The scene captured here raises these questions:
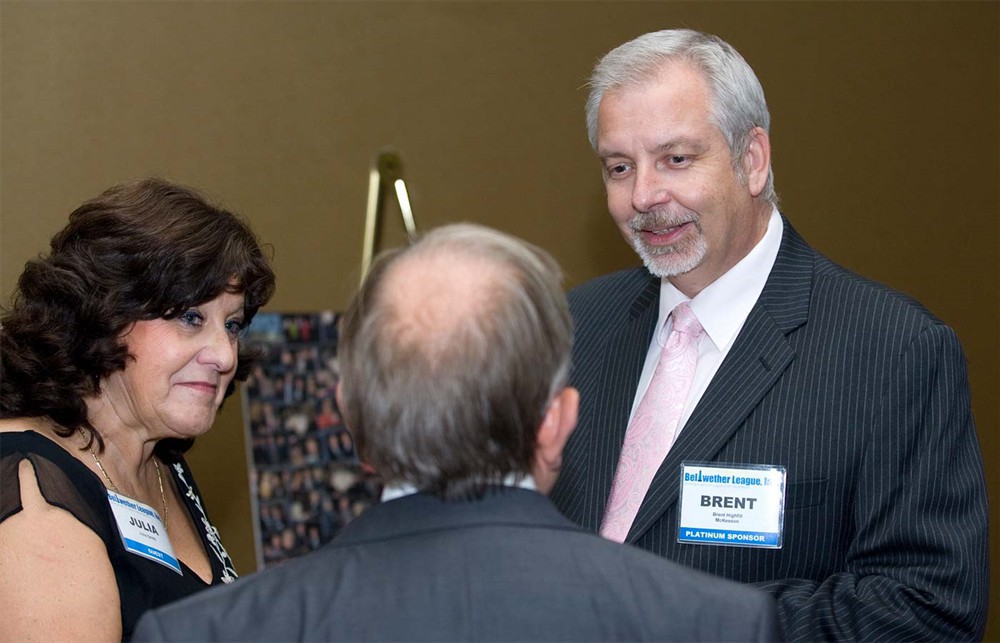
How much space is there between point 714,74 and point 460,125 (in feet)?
8.49

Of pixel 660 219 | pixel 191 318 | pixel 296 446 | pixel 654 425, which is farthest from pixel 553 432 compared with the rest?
pixel 296 446

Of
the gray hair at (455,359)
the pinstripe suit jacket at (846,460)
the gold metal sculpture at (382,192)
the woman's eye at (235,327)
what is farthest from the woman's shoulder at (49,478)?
the gold metal sculpture at (382,192)

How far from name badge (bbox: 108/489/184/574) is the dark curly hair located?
0.14 metres

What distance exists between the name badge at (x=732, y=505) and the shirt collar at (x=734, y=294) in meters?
0.29

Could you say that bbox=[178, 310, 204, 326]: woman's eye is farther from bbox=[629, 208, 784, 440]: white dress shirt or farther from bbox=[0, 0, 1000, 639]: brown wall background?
bbox=[0, 0, 1000, 639]: brown wall background

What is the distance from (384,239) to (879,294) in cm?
280

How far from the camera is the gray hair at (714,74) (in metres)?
2.30

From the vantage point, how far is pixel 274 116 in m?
4.50

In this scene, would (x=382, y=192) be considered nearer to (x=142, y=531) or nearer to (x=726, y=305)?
(x=726, y=305)

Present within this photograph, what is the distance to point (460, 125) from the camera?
480 cm

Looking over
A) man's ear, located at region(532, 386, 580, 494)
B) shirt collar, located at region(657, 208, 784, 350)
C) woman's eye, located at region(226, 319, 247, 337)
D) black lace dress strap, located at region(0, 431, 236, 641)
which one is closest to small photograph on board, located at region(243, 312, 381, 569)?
woman's eye, located at region(226, 319, 247, 337)

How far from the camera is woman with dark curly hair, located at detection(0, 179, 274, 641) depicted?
6.46 ft

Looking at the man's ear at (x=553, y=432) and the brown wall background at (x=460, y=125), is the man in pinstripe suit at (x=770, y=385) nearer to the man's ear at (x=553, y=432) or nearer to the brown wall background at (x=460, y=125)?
the man's ear at (x=553, y=432)

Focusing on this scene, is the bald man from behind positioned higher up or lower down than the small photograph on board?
higher up
